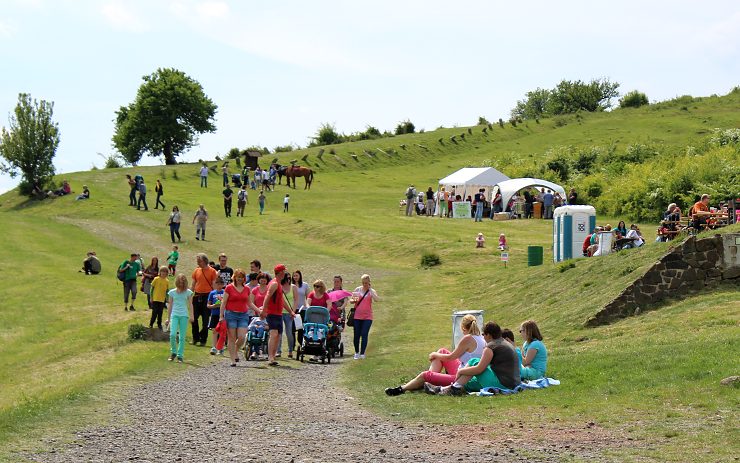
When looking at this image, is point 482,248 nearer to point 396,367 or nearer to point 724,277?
point 724,277

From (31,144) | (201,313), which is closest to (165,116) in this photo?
(31,144)

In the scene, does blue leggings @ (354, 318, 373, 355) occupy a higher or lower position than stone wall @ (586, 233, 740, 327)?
lower

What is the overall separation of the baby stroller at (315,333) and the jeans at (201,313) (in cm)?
302

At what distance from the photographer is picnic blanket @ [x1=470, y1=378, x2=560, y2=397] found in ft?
49.4

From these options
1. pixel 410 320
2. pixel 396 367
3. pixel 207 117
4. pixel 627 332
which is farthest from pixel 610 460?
pixel 207 117

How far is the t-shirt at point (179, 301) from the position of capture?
20.2m

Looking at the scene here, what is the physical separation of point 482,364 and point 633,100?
365ft

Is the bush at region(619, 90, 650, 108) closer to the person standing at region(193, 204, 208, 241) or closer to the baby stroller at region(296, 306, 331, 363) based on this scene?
the person standing at region(193, 204, 208, 241)

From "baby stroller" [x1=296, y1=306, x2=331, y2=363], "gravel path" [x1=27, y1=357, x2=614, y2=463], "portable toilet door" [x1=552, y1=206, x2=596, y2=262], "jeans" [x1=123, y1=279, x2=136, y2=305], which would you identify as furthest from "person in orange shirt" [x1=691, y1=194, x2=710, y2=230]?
"gravel path" [x1=27, y1=357, x2=614, y2=463]

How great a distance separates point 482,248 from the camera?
41.8m

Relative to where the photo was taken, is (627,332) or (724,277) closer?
(627,332)

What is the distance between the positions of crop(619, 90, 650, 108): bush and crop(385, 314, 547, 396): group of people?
10885cm

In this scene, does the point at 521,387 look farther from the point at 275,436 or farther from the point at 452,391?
the point at 275,436

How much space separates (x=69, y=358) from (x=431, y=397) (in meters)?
11.5
